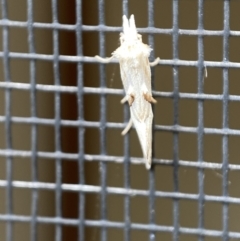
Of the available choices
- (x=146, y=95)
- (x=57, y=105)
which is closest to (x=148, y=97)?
(x=146, y=95)

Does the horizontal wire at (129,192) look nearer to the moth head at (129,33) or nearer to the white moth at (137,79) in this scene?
the white moth at (137,79)

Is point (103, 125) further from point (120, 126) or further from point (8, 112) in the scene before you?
point (8, 112)

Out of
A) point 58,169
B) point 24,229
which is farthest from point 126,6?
point 24,229

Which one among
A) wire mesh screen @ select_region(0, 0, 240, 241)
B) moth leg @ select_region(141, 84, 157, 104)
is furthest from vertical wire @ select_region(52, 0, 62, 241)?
moth leg @ select_region(141, 84, 157, 104)

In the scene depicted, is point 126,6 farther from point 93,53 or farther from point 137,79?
point 93,53

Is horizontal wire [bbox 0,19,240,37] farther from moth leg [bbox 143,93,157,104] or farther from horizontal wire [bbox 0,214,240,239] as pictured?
horizontal wire [bbox 0,214,240,239]
